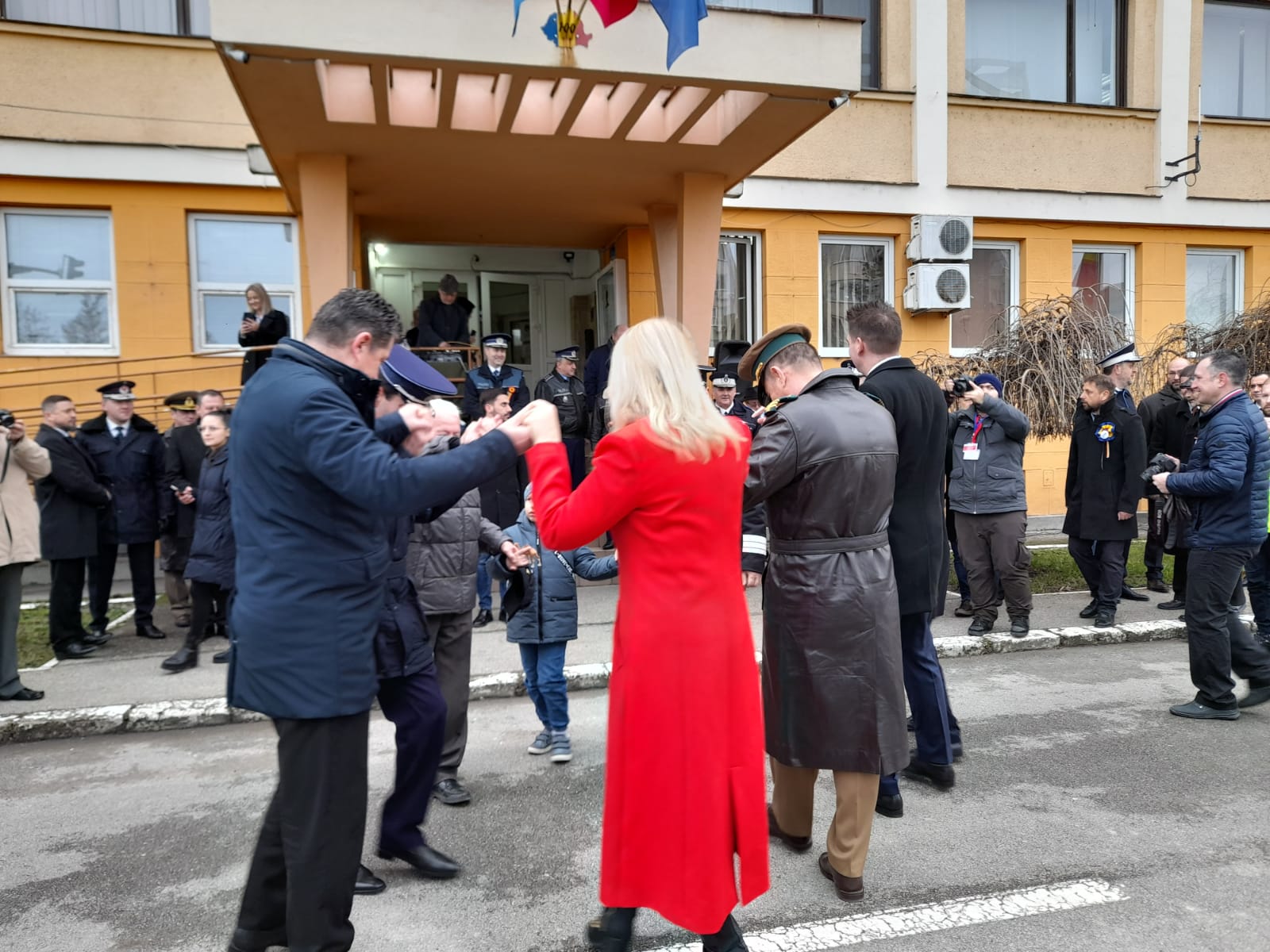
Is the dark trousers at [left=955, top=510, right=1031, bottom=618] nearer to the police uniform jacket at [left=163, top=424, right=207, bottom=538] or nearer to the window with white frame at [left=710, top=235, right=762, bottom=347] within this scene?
the window with white frame at [left=710, top=235, right=762, bottom=347]

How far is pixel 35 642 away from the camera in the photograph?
783 cm

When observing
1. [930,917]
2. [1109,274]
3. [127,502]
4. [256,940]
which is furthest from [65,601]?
[1109,274]

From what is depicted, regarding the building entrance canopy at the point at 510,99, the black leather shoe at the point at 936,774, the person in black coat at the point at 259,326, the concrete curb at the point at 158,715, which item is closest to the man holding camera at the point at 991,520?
the building entrance canopy at the point at 510,99

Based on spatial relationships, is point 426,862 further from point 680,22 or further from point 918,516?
point 680,22

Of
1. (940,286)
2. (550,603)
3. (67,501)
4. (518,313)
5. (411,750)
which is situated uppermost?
(940,286)

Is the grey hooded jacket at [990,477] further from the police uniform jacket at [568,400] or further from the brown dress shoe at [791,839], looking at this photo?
the brown dress shoe at [791,839]

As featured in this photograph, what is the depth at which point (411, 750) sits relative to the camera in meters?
3.67

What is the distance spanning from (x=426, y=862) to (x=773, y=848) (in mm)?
1492

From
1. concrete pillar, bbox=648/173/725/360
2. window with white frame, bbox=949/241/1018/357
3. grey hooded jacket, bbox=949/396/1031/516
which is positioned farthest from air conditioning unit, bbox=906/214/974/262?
grey hooded jacket, bbox=949/396/1031/516

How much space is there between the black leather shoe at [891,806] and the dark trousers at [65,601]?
6596 mm

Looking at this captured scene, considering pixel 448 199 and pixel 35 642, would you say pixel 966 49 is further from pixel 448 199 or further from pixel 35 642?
pixel 35 642

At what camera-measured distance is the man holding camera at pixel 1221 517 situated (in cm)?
547

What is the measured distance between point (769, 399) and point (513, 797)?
7.91ft

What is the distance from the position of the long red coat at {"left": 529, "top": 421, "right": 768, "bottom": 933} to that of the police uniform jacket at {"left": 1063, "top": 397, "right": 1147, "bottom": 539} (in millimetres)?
6421
